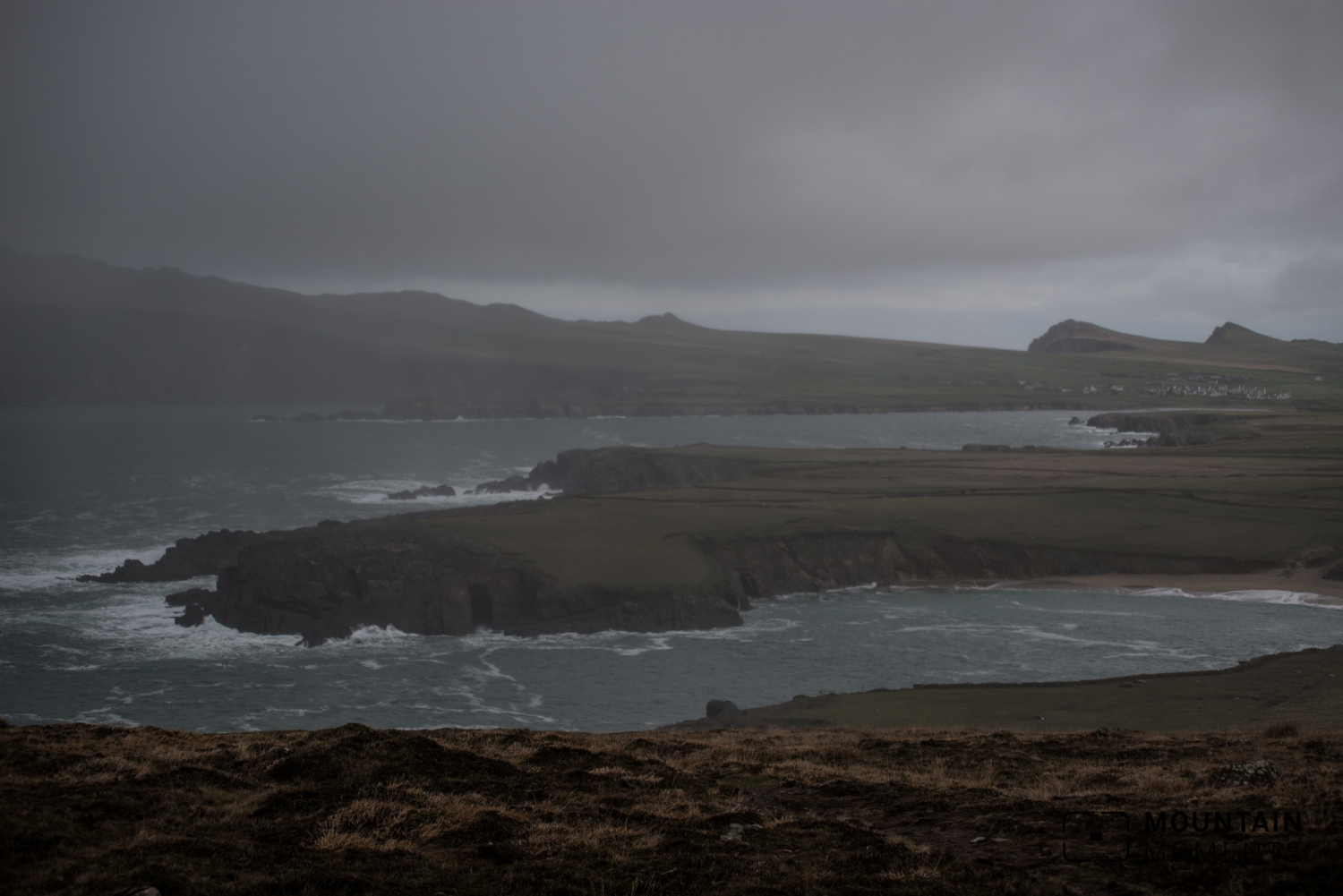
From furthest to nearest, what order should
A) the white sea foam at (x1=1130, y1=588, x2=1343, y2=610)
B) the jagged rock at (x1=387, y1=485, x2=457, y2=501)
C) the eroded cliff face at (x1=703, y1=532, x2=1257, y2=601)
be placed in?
the jagged rock at (x1=387, y1=485, x2=457, y2=501)
the eroded cliff face at (x1=703, y1=532, x2=1257, y2=601)
the white sea foam at (x1=1130, y1=588, x2=1343, y2=610)

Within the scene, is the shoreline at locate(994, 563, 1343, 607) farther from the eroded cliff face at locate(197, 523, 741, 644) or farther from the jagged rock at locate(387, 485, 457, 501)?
the jagged rock at locate(387, 485, 457, 501)

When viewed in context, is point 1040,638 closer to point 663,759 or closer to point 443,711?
point 443,711

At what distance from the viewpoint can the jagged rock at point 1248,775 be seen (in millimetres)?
17500

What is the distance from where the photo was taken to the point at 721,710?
4253 centimetres

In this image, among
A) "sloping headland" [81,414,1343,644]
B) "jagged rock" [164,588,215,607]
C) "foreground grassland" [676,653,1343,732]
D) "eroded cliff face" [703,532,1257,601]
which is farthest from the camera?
"eroded cliff face" [703,532,1257,601]

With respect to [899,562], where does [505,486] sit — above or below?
above

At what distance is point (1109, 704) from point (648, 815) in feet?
95.5

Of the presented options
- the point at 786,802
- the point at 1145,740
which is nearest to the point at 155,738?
the point at 786,802

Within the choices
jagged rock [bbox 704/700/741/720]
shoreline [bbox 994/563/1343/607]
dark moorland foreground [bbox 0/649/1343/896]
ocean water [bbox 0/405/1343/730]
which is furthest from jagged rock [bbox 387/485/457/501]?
dark moorland foreground [bbox 0/649/1343/896]

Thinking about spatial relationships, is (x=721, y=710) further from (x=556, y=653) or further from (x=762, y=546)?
(x=762, y=546)

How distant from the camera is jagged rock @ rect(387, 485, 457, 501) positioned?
110 metres

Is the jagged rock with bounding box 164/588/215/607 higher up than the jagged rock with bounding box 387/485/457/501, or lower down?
lower down

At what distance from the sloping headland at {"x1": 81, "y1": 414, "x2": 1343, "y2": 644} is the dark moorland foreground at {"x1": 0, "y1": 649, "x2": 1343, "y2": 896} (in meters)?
38.9

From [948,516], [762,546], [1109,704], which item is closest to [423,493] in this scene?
[762,546]
